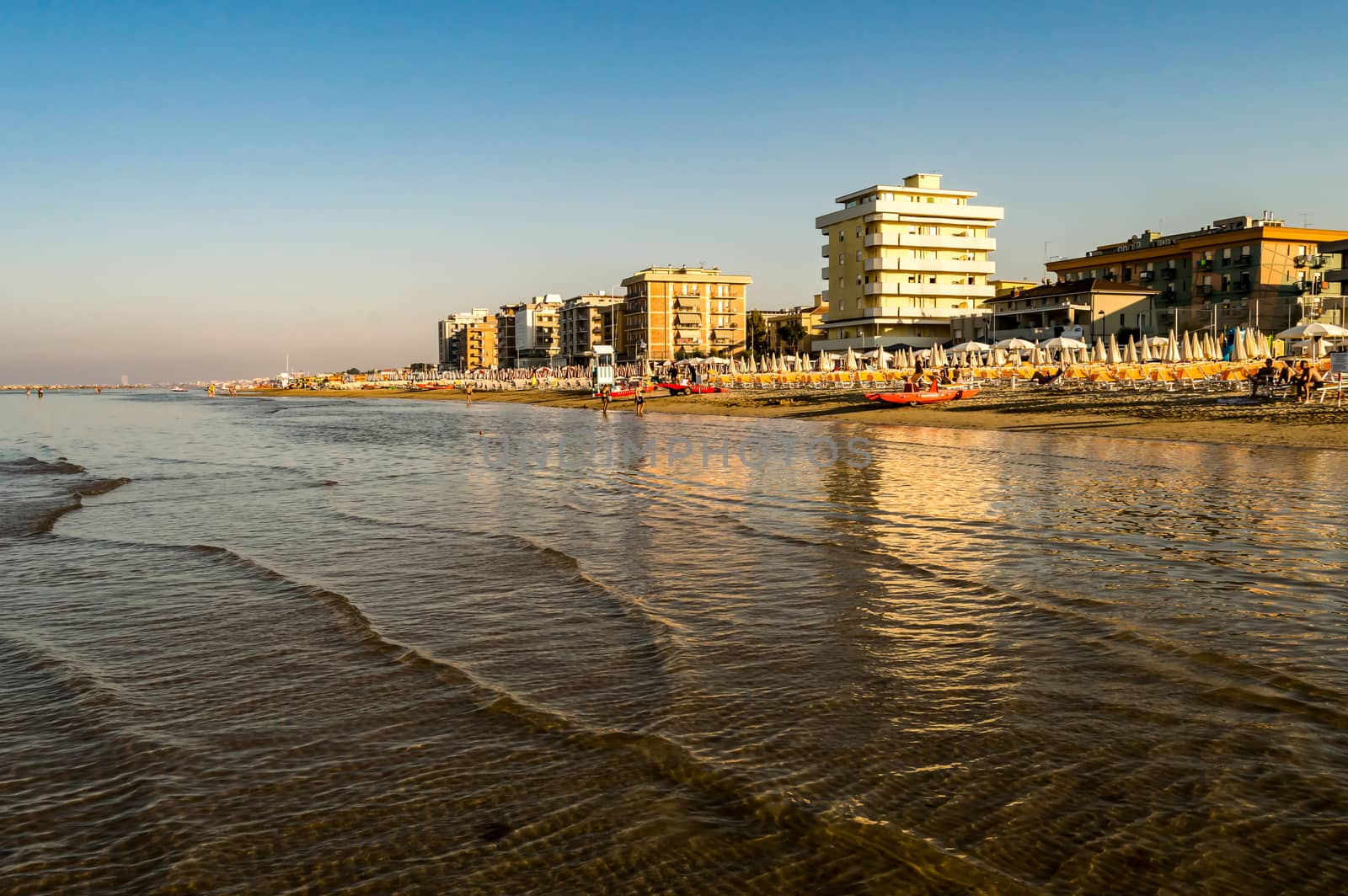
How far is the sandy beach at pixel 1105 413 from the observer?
26609mm

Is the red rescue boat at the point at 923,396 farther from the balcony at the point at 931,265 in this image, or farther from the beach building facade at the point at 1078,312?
the balcony at the point at 931,265

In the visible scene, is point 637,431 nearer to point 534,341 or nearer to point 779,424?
point 779,424

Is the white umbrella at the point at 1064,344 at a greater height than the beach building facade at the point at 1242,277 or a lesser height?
lesser

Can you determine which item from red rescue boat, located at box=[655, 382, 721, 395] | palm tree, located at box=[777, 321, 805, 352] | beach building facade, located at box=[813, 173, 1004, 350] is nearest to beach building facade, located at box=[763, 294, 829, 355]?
palm tree, located at box=[777, 321, 805, 352]

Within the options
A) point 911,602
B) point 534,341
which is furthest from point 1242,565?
point 534,341

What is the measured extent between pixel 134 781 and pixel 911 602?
6587mm

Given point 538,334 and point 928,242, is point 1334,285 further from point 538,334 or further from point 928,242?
point 538,334

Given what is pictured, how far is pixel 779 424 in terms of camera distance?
132 feet

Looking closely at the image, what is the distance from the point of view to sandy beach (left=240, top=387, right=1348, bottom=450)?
1048 inches

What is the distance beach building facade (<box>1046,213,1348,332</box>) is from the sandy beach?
1553 inches

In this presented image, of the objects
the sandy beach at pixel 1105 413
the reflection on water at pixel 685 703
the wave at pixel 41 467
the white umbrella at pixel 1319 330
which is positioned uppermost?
the white umbrella at pixel 1319 330

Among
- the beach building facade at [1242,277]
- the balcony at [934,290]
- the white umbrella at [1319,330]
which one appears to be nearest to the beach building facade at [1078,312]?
the beach building facade at [1242,277]

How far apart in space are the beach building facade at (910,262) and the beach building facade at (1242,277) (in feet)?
53.0

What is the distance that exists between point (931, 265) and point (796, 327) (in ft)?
97.9
